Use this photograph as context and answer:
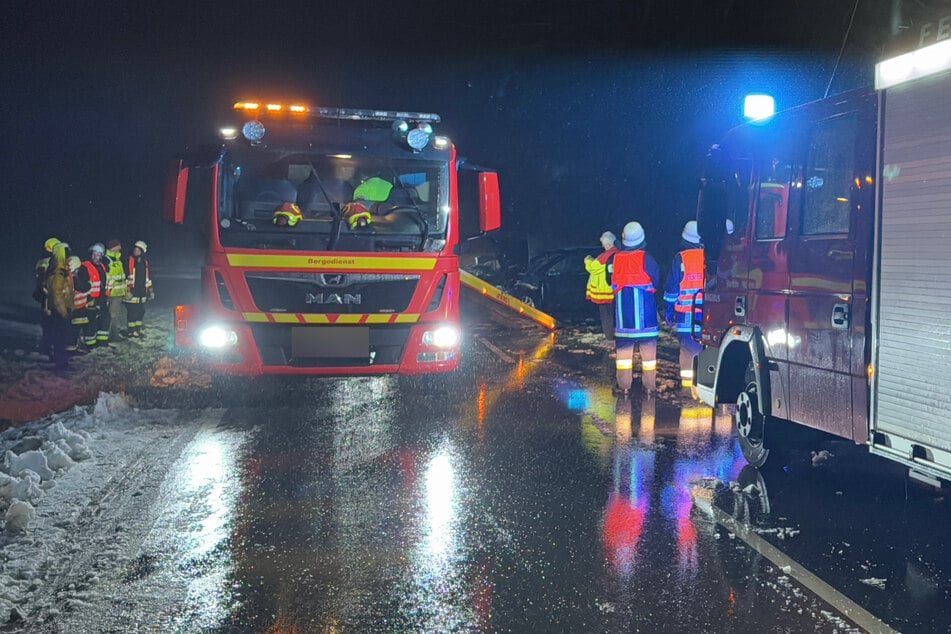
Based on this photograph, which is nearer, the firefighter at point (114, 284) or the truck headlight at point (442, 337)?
the truck headlight at point (442, 337)

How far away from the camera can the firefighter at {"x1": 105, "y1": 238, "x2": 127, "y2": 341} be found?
46.2 ft

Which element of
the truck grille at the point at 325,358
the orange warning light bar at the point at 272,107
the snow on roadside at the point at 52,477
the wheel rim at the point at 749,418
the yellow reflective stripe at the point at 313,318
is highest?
the orange warning light bar at the point at 272,107

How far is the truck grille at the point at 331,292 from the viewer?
833 centimetres

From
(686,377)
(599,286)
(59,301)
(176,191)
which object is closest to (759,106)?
(686,377)

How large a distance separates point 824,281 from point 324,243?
473 cm

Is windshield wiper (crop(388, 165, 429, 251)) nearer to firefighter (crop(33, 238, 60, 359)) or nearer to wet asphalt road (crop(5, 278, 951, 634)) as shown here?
wet asphalt road (crop(5, 278, 951, 634))

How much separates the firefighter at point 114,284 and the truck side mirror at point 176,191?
6.03m

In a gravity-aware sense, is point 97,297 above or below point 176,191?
below

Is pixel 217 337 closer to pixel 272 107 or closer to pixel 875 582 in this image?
pixel 272 107

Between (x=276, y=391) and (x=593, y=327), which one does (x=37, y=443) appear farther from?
(x=593, y=327)

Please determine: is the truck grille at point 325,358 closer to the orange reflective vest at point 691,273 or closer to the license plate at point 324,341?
the license plate at point 324,341

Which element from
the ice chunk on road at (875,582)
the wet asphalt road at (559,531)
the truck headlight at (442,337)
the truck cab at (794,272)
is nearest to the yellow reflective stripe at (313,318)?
the truck headlight at (442,337)

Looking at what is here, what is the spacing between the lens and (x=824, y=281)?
532cm

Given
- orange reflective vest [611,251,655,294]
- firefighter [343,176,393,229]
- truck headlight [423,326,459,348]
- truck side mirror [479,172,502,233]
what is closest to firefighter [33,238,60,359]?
firefighter [343,176,393,229]
